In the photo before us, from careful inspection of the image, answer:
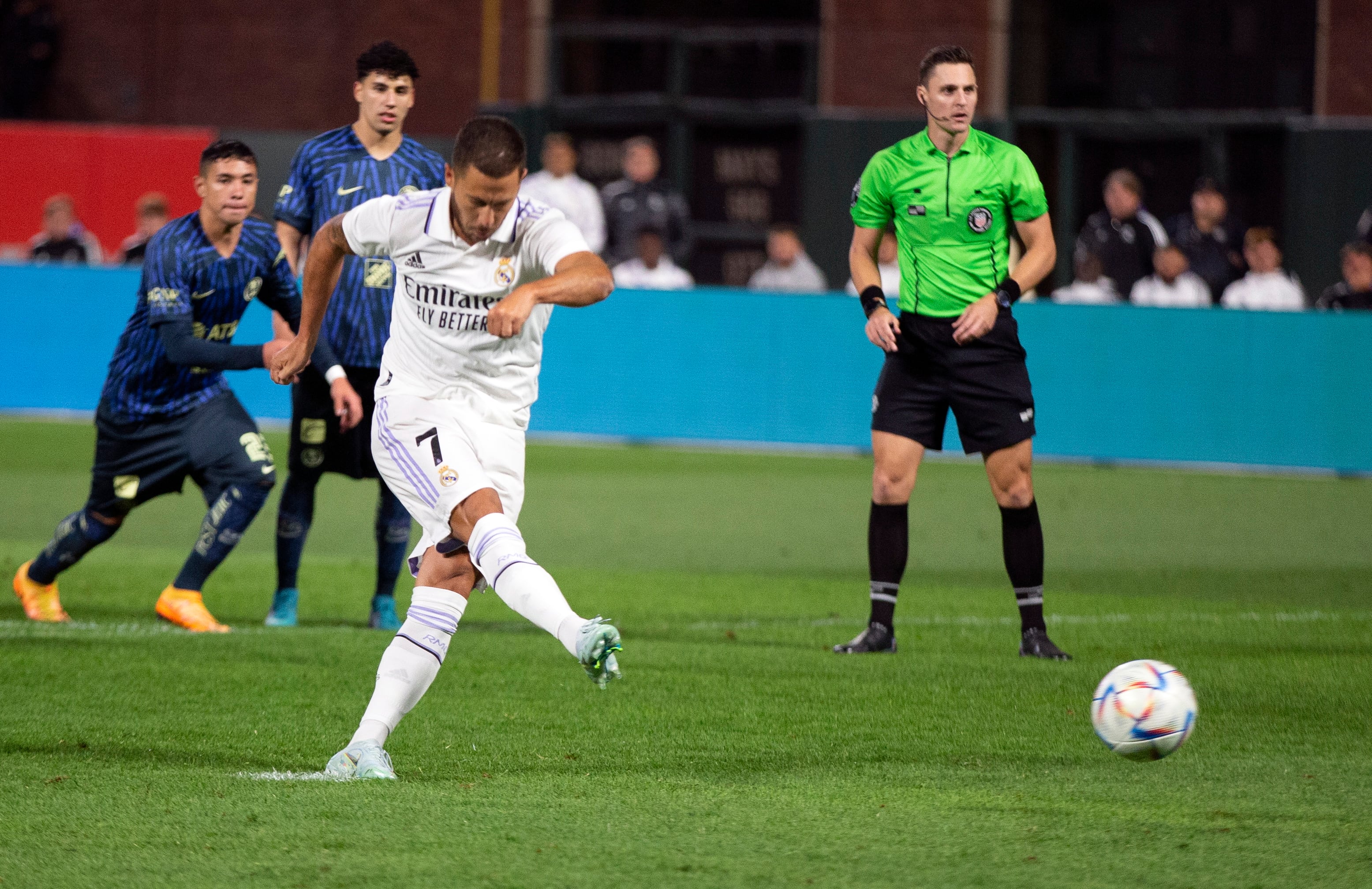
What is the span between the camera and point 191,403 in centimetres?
805

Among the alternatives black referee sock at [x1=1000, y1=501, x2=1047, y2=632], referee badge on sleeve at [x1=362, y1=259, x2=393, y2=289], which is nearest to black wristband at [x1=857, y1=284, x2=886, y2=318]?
black referee sock at [x1=1000, y1=501, x2=1047, y2=632]

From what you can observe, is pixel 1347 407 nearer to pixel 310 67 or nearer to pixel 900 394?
pixel 900 394

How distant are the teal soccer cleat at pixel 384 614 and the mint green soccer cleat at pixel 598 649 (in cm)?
345

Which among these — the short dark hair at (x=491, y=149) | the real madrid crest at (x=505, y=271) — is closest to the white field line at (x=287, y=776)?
the real madrid crest at (x=505, y=271)

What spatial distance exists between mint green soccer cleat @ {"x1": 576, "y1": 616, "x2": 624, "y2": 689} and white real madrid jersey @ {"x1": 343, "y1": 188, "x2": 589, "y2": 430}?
3.22ft

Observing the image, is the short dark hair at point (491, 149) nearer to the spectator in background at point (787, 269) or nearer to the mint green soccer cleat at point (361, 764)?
the mint green soccer cleat at point (361, 764)

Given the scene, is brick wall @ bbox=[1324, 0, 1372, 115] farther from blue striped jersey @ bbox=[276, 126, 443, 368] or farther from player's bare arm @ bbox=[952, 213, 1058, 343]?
blue striped jersey @ bbox=[276, 126, 443, 368]

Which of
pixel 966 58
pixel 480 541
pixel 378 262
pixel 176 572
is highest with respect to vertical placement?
pixel 966 58

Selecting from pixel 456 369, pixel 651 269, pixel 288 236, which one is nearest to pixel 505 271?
pixel 456 369

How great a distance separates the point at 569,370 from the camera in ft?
53.8

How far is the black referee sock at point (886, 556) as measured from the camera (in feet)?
25.0

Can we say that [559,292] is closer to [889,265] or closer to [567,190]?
[889,265]

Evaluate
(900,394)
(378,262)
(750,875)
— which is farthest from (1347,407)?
(750,875)

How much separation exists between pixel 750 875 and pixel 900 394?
3.63 metres
